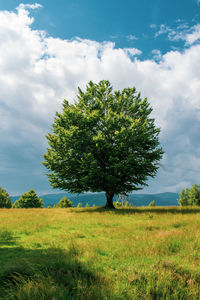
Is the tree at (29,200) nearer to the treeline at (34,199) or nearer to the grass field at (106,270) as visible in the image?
the treeline at (34,199)

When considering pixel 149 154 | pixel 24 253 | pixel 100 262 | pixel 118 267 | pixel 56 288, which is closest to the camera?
pixel 56 288

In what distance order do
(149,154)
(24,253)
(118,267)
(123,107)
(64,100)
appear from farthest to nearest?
(64,100), (123,107), (149,154), (24,253), (118,267)

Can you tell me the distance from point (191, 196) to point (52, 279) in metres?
83.7

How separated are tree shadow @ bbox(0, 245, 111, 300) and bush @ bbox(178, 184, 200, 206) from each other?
78753mm

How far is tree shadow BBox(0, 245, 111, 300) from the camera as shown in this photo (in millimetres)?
3594

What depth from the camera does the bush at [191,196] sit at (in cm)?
7362

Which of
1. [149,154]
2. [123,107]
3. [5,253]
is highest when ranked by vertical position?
[123,107]

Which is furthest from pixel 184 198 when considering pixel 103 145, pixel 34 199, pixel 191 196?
pixel 103 145

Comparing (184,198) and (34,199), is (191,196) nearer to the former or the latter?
(184,198)

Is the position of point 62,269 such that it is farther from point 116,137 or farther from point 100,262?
point 116,137

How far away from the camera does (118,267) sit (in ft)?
17.1

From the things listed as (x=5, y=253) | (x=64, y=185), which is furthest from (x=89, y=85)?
(x=5, y=253)

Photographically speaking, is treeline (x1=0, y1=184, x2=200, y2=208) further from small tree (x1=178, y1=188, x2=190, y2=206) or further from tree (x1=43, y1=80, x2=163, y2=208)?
tree (x1=43, y1=80, x2=163, y2=208)

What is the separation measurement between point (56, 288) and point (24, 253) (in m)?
3.79
